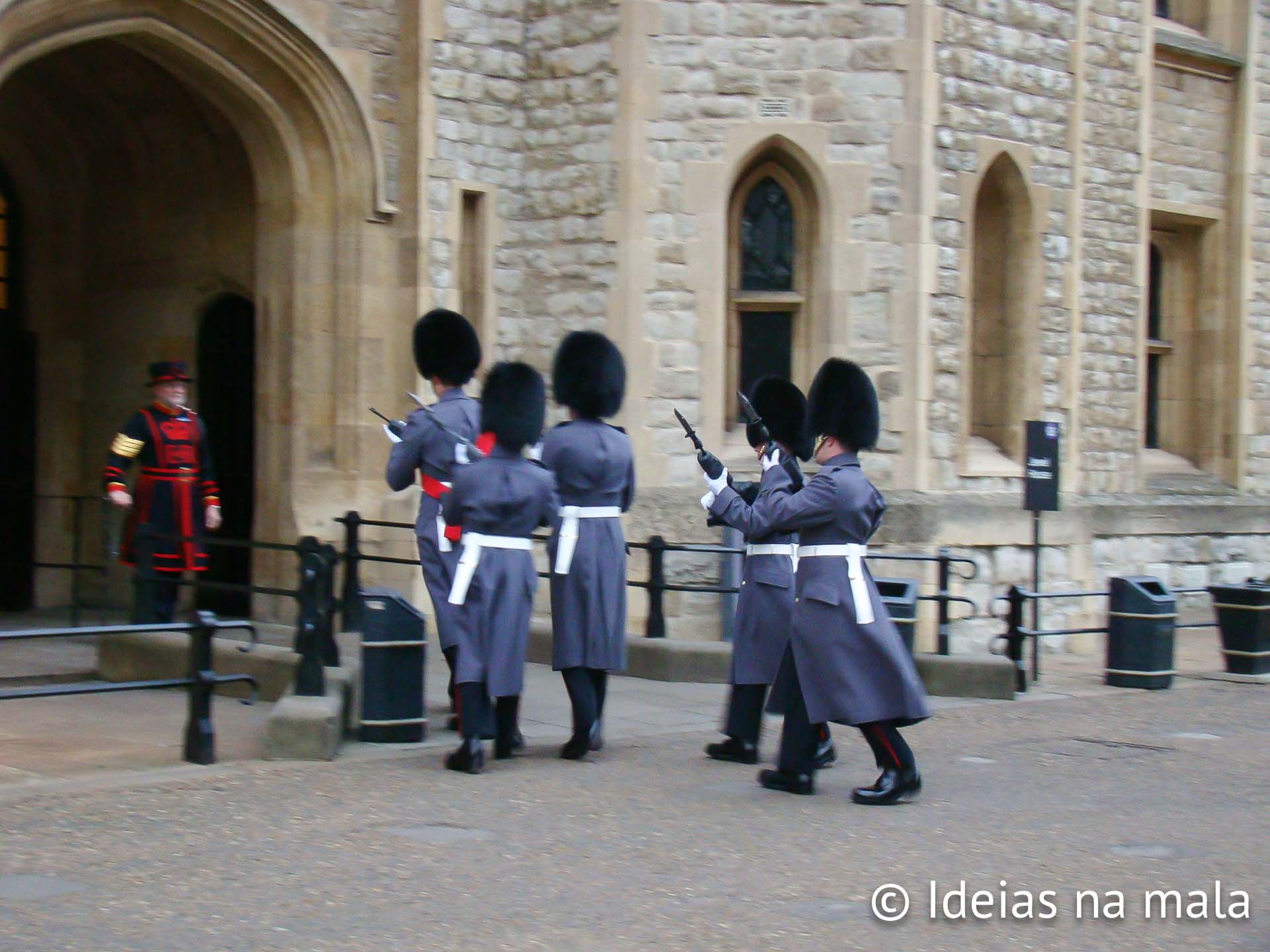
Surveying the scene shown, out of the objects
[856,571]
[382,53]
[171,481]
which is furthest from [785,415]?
[382,53]

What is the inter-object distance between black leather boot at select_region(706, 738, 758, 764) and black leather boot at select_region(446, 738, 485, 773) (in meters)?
1.13

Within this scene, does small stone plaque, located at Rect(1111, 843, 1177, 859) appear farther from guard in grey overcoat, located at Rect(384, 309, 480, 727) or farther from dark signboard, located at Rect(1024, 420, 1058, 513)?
dark signboard, located at Rect(1024, 420, 1058, 513)

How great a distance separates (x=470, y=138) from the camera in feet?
42.6

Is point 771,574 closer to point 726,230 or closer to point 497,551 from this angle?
point 497,551

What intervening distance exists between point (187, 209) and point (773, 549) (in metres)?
7.60

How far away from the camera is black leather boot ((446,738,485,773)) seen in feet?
24.2

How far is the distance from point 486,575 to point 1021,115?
25.6 ft

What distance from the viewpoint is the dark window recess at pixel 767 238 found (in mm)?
13102

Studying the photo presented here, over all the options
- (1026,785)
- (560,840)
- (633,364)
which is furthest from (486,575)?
(633,364)

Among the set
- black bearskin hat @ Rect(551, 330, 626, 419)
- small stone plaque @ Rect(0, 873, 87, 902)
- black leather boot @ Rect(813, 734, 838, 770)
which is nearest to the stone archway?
black bearskin hat @ Rect(551, 330, 626, 419)

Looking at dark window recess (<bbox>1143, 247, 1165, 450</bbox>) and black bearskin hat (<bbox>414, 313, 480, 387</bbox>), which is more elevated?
dark window recess (<bbox>1143, 247, 1165, 450</bbox>)

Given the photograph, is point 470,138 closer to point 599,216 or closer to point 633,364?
point 599,216

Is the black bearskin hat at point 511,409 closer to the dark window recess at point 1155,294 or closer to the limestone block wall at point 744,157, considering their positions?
the limestone block wall at point 744,157

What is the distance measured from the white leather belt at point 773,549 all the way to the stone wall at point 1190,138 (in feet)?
31.5
